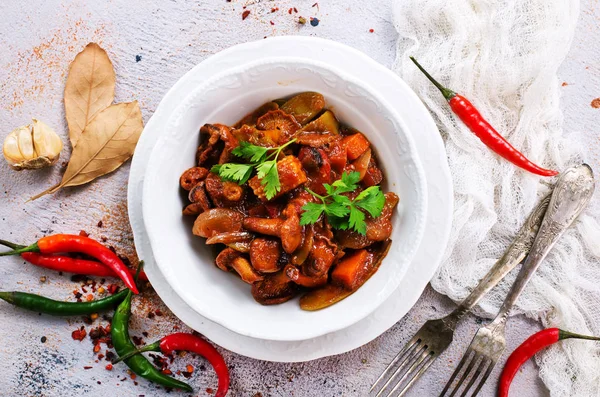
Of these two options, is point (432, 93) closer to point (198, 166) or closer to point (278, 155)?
point (278, 155)

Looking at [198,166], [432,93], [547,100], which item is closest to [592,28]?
[547,100]

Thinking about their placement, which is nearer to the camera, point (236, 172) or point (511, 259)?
point (236, 172)

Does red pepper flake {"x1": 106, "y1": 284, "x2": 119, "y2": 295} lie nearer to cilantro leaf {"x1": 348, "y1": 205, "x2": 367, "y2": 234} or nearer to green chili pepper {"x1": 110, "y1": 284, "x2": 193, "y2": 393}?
green chili pepper {"x1": 110, "y1": 284, "x2": 193, "y2": 393}

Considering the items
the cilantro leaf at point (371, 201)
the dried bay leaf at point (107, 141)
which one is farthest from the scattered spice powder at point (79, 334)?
the cilantro leaf at point (371, 201)

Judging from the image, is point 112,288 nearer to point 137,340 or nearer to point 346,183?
point 137,340

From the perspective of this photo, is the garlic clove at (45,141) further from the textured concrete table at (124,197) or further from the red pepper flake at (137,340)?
the red pepper flake at (137,340)

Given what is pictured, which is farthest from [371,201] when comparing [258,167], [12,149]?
[12,149]
